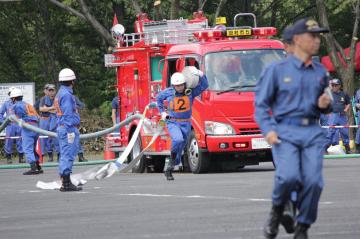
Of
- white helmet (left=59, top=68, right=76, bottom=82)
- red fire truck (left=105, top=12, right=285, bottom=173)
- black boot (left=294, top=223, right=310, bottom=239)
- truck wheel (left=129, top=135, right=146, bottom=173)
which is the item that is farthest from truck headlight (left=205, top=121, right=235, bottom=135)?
black boot (left=294, top=223, right=310, bottom=239)

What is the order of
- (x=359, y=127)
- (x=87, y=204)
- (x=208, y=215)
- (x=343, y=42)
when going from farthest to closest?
1. (x=343, y=42)
2. (x=359, y=127)
3. (x=87, y=204)
4. (x=208, y=215)

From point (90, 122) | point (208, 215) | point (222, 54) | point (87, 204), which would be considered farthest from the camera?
point (90, 122)

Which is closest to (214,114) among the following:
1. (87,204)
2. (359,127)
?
(87,204)

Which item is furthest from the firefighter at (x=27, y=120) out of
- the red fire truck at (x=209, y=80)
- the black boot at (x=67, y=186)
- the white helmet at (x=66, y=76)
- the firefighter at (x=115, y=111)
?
the white helmet at (x=66, y=76)

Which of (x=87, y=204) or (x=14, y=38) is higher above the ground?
(x=14, y=38)

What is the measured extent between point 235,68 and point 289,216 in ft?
38.9

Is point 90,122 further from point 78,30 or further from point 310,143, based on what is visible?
point 310,143

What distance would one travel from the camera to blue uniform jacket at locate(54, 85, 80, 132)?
1712 cm

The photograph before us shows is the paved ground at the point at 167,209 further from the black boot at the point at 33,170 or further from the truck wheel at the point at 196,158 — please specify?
the black boot at the point at 33,170

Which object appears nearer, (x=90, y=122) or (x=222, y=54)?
(x=222, y=54)

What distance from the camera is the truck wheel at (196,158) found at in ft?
68.6

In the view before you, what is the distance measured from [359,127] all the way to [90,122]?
9.86 m

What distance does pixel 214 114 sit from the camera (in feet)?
67.5

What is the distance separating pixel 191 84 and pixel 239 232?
28.8 ft
